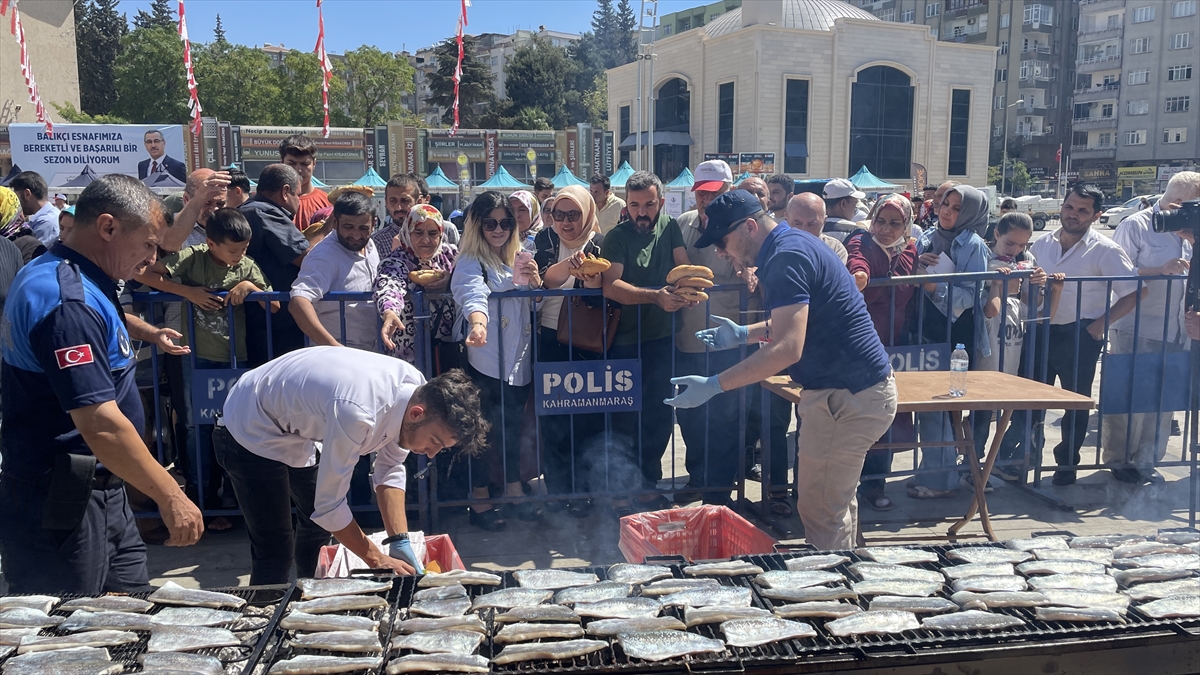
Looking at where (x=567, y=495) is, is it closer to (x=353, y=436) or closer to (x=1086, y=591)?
(x=353, y=436)

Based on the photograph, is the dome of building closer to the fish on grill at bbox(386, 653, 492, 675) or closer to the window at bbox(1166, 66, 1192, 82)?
the window at bbox(1166, 66, 1192, 82)

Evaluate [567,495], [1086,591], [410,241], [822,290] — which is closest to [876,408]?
[822,290]

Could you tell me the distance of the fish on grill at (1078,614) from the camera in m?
2.60

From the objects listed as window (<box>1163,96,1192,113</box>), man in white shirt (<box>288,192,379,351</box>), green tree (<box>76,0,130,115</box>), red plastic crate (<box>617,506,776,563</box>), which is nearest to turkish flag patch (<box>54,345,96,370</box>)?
man in white shirt (<box>288,192,379,351</box>)

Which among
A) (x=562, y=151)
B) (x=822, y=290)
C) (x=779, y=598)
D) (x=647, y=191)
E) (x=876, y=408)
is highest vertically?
(x=562, y=151)

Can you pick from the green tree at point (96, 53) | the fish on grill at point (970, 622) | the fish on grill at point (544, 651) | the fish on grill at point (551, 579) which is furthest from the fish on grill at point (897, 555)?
the green tree at point (96, 53)

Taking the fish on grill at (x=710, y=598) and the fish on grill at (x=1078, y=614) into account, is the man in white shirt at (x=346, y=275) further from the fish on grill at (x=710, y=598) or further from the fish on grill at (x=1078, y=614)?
the fish on grill at (x=1078, y=614)

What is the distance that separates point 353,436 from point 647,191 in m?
2.94

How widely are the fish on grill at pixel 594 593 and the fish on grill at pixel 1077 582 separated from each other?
147cm

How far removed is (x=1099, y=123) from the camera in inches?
2960

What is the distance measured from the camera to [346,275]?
16.0 ft

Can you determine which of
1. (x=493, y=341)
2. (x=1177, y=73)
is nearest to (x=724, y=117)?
(x=1177, y=73)

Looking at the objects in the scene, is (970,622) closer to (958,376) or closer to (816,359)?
(816,359)

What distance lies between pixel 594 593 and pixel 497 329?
246cm
